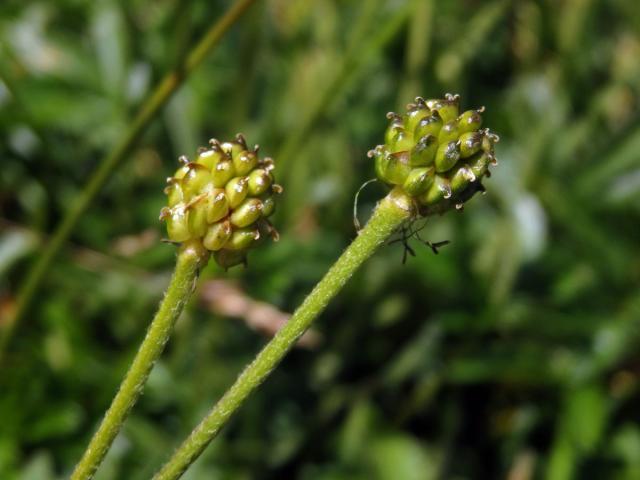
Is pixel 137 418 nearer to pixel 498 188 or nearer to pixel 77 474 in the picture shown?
pixel 498 188

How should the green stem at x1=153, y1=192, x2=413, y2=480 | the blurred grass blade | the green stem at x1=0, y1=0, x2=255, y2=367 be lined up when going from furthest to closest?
the blurred grass blade → the green stem at x1=0, y1=0, x2=255, y2=367 → the green stem at x1=153, y1=192, x2=413, y2=480

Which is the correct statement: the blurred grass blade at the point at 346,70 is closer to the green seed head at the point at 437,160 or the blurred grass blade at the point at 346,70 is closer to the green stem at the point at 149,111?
the green stem at the point at 149,111

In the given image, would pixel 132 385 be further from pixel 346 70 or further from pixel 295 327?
pixel 346 70

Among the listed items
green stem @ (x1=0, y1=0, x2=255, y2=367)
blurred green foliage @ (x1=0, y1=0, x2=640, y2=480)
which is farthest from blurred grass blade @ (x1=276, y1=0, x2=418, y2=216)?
green stem @ (x1=0, y1=0, x2=255, y2=367)

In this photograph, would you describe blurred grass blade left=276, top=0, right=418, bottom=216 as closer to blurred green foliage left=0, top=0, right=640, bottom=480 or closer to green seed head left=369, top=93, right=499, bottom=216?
blurred green foliage left=0, top=0, right=640, bottom=480

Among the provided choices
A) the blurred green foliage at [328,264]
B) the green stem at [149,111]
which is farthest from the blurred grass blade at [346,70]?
the green stem at [149,111]

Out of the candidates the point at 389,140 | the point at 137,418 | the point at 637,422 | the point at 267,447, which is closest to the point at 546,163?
the point at 637,422
